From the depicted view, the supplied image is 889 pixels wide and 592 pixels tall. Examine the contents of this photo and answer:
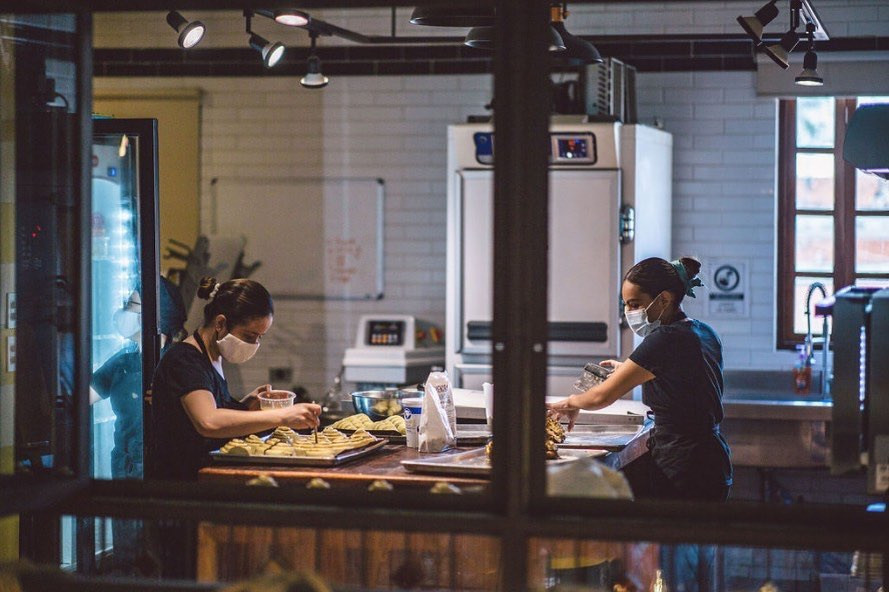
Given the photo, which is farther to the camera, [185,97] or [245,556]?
[185,97]

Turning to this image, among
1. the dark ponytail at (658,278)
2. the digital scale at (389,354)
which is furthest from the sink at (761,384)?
the dark ponytail at (658,278)

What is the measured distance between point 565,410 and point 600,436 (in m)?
0.17

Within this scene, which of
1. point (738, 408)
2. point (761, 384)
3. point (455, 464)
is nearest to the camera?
point (455, 464)

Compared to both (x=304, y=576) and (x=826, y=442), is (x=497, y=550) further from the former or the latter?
(x=826, y=442)

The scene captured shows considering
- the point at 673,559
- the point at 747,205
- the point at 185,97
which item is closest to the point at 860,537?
the point at 673,559

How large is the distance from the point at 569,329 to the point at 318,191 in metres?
2.09

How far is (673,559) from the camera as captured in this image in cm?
283

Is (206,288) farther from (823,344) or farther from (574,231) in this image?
(823,344)

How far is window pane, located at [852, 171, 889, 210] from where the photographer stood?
22.1 ft

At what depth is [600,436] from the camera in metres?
4.26

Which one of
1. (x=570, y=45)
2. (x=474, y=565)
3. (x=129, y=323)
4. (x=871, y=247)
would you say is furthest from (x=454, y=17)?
(x=871, y=247)

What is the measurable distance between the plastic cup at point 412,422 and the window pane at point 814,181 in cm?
376

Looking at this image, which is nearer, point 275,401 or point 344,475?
point 344,475

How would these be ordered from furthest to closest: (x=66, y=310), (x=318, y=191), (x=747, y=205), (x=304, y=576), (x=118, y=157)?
(x=318, y=191) < (x=747, y=205) < (x=118, y=157) < (x=66, y=310) < (x=304, y=576)
